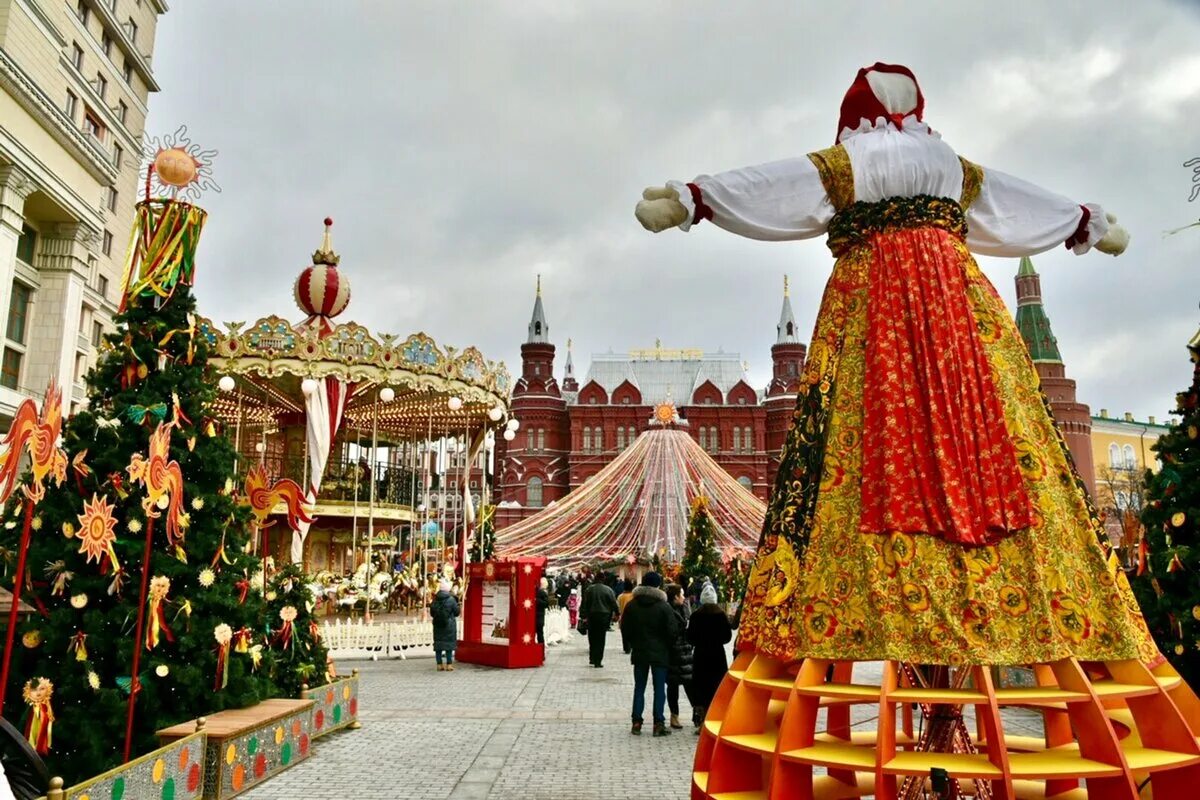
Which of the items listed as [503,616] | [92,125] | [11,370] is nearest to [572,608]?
[503,616]

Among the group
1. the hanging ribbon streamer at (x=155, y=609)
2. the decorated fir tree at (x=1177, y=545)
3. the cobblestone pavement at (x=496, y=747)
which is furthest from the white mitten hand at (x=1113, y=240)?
the hanging ribbon streamer at (x=155, y=609)

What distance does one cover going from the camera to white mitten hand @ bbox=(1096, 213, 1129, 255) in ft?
13.4

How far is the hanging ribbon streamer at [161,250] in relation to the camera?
262 inches

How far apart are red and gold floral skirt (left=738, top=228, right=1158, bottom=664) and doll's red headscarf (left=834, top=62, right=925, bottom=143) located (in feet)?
2.24

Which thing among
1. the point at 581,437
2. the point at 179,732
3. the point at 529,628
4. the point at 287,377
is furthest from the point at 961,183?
the point at 581,437

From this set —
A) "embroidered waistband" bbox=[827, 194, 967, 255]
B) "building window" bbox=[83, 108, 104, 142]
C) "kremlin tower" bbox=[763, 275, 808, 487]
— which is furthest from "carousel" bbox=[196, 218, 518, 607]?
"kremlin tower" bbox=[763, 275, 808, 487]

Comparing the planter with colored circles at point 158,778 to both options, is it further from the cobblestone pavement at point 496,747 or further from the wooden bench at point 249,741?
the cobblestone pavement at point 496,747

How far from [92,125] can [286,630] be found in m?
26.6

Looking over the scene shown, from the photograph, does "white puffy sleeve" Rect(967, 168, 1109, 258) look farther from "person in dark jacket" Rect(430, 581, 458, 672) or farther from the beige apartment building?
the beige apartment building

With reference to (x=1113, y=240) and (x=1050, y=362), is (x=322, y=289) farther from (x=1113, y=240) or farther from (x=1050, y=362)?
(x=1050, y=362)

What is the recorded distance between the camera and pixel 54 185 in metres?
20.4

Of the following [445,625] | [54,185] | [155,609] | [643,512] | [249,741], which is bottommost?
[249,741]

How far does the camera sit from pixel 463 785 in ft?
19.4

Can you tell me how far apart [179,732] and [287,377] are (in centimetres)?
1108
